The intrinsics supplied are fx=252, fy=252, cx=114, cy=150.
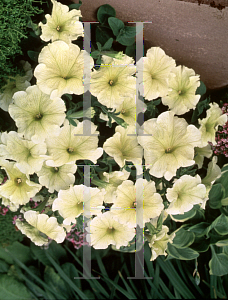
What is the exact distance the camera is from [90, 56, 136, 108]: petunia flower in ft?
2.75

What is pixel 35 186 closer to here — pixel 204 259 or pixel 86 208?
pixel 86 208

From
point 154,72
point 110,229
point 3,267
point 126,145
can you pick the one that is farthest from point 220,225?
point 3,267

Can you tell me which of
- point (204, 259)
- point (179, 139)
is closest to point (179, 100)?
point (179, 139)

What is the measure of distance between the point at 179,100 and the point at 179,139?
0.22 metres

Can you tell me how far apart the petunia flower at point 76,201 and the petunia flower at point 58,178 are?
4 centimetres

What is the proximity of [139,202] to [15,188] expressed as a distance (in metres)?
0.47

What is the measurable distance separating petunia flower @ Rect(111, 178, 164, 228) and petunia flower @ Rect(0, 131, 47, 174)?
0.30 meters

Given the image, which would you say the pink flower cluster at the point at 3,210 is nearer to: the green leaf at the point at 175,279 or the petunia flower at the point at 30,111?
the petunia flower at the point at 30,111

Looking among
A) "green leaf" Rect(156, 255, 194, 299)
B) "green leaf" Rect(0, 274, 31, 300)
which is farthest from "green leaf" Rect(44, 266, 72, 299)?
"green leaf" Rect(156, 255, 194, 299)

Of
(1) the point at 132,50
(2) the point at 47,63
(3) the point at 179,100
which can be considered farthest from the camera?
(1) the point at 132,50

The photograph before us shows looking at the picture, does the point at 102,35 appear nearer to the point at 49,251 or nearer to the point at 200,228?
Answer: the point at 200,228

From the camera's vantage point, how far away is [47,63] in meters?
0.82

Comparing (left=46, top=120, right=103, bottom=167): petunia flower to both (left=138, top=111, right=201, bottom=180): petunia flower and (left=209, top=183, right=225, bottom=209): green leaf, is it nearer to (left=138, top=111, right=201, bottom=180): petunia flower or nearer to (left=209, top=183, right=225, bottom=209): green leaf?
(left=138, top=111, right=201, bottom=180): petunia flower

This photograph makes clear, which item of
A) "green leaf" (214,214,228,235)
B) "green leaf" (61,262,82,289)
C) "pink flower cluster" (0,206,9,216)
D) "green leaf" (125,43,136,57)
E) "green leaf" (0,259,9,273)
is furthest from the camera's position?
"green leaf" (0,259,9,273)
